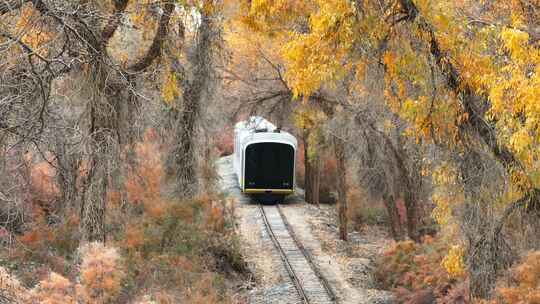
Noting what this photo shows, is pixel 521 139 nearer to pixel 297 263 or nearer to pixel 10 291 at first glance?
pixel 10 291

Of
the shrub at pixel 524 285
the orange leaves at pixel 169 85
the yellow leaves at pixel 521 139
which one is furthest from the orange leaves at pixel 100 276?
the shrub at pixel 524 285

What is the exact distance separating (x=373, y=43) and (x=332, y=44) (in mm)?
817

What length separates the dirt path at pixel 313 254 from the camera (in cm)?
1805

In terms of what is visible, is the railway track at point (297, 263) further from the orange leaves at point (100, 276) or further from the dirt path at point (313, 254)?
the orange leaves at point (100, 276)

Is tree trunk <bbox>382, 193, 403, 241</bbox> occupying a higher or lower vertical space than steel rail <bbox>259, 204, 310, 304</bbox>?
higher

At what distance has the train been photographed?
95.9ft

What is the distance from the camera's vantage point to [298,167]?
41.6 m

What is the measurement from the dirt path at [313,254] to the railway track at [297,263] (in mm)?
203

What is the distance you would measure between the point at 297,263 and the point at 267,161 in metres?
9.06

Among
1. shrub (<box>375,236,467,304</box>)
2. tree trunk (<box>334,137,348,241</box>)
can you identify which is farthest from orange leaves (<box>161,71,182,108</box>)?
tree trunk (<box>334,137,348,241</box>)

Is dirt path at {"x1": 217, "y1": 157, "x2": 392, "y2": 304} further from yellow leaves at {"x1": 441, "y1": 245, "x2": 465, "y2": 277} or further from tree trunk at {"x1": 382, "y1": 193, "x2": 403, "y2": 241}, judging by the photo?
yellow leaves at {"x1": 441, "y1": 245, "x2": 465, "y2": 277}

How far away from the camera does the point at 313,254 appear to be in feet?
74.3

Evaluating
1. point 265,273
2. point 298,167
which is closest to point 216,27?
point 265,273

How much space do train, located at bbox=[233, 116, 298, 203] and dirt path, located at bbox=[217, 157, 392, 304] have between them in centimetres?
105
